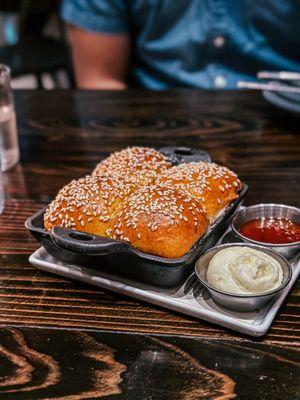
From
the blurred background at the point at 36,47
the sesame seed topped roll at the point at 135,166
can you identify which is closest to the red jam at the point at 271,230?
the sesame seed topped roll at the point at 135,166

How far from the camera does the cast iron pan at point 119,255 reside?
94cm

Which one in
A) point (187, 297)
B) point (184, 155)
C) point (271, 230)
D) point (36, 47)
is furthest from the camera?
point (36, 47)

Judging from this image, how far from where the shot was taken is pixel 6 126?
161 cm

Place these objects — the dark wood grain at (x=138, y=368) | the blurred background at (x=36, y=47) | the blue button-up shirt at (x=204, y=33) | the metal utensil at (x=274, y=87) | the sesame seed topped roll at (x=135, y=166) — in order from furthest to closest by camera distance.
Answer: the blurred background at (x=36, y=47), the blue button-up shirt at (x=204, y=33), the metal utensil at (x=274, y=87), the sesame seed topped roll at (x=135, y=166), the dark wood grain at (x=138, y=368)

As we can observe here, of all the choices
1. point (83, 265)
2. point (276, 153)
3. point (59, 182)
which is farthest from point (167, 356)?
point (276, 153)

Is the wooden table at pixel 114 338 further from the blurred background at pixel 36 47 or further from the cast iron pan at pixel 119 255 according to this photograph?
the blurred background at pixel 36 47

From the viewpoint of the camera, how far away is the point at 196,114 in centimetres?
196

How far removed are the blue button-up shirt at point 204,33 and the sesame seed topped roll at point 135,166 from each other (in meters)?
1.11

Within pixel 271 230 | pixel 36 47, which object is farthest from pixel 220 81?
pixel 36 47

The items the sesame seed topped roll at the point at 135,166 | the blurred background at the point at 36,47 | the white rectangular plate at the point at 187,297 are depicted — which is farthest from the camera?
the blurred background at the point at 36,47

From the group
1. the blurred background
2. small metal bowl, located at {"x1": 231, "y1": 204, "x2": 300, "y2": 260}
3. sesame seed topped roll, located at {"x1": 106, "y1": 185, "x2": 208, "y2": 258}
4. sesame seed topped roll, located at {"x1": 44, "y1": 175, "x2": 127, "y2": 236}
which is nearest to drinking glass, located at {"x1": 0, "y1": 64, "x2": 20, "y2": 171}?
sesame seed topped roll, located at {"x1": 44, "y1": 175, "x2": 127, "y2": 236}

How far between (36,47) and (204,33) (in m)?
1.87

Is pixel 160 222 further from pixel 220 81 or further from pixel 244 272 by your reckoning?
pixel 220 81

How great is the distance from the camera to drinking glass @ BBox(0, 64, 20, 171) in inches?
62.8
